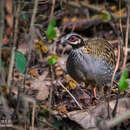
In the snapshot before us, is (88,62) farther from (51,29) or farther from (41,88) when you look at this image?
(51,29)

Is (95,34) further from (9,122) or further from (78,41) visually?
(9,122)

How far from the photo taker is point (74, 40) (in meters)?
6.70

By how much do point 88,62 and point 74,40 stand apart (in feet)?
1.46

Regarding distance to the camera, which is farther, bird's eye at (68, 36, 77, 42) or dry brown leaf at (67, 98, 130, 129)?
bird's eye at (68, 36, 77, 42)

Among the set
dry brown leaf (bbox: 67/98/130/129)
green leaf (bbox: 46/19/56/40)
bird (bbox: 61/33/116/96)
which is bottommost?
dry brown leaf (bbox: 67/98/130/129)

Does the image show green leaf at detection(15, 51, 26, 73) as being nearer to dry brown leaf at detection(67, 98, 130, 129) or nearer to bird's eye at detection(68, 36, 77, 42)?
dry brown leaf at detection(67, 98, 130, 129)

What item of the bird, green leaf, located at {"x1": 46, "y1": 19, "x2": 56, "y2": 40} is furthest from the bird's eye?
green leaf, located at {"x1": 46, "y1": 19, "x2": 56, "y2": 40}

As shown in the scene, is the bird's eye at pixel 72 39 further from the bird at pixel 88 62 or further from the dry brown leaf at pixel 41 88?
the dry brown leaf at pixel 41 88

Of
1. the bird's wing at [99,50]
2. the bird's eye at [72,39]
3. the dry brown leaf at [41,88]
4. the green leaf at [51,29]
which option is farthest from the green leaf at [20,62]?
the bird's wing at [99,50]

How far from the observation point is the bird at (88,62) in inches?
261

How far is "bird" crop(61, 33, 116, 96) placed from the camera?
6641 millimetres

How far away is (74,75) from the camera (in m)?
6.86

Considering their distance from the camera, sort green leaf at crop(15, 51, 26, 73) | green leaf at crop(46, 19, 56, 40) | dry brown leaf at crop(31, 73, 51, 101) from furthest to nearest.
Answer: dry brown leaf at crop(31, 73, 51, 101)
green leaf at crop(15, 51, 26, 73)
green leaf at crop(46, 19, 56, 40)

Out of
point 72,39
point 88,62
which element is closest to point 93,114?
point 88,62
